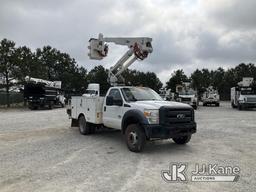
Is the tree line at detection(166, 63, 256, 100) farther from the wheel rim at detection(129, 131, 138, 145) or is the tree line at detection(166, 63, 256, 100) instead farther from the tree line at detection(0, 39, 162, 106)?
the wheel rim at detection(129, 131, 138, 145)

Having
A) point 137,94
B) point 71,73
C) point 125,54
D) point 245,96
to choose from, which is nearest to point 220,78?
point 71,73

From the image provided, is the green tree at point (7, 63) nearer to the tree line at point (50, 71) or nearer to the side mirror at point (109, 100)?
the tree line at point (50, 71)

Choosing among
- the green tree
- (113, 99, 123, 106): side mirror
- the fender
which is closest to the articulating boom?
(113, 99, 123, 106): side mirror

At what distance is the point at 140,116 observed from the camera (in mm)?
9922

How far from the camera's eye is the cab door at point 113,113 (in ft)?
36.9

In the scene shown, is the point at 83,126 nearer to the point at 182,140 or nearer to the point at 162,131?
the point at 182,140

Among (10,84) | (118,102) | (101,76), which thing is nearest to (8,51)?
(10,84)

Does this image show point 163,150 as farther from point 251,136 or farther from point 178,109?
point 251,136

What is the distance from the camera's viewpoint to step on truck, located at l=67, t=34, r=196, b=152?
976 cm

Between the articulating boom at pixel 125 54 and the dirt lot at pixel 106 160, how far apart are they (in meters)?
2.76

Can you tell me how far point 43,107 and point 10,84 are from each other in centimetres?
577

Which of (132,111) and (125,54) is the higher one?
(125,54)

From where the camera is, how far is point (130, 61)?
1468cm

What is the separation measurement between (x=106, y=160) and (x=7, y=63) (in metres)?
31.7
